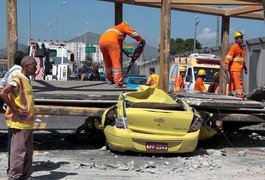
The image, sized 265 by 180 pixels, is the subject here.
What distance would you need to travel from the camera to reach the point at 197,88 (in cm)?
1480

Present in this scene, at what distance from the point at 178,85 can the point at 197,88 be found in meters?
1.44

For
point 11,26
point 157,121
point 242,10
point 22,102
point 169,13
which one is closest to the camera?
Answer: point 22,102

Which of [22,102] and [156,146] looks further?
[156,146]

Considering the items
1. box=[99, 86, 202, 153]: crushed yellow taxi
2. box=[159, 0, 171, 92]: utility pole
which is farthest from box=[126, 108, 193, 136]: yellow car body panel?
box=[159, 0, 171, 92]: utility pole

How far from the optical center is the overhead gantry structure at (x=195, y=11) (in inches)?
388

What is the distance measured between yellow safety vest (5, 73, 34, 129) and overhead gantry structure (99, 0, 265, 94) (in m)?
4.42

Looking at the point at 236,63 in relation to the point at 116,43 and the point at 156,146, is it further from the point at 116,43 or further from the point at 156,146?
the point at 156,146

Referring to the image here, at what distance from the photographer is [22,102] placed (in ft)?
19.4

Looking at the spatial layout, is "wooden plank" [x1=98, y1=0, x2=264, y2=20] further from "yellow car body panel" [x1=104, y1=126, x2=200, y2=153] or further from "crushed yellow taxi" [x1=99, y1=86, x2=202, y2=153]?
"yellow car body panel" [x1=104, y1=126, x2=200, y2=153]

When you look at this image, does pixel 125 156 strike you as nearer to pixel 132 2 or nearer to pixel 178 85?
pixel 132 2

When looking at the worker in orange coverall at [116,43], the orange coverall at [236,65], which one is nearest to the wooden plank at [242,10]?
the orange coverall at [236,65]

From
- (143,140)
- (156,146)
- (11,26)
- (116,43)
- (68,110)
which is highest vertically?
(11,26)

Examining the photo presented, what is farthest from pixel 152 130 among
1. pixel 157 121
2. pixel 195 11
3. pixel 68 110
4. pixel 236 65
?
pixel 195 11

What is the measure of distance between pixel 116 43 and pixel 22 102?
17.1 feet
